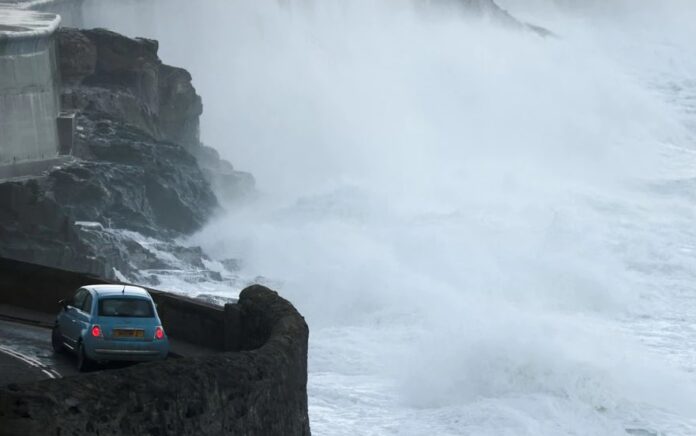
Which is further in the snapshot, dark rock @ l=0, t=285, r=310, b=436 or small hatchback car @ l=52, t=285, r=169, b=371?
small hatchback car @ l=52, t=285, r=169, b=371

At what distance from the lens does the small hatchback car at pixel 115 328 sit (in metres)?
13.1

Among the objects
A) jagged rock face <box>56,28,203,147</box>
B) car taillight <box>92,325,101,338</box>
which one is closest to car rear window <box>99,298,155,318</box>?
car taillight <box>92,325,101,338</box>

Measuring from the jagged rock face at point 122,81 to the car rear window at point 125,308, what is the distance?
22.1m

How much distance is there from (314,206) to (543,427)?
22.5m

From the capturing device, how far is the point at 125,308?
43.7ft

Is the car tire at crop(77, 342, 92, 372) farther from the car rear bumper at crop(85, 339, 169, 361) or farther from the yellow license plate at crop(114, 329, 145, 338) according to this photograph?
the yellow license plate at crop(114, 329, 145, 338)

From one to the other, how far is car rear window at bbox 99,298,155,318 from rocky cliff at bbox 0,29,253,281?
1309 cm

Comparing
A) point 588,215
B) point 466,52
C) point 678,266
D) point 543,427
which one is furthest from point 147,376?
point 466,52

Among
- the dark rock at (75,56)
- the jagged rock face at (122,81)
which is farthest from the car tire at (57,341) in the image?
the dark rock at (75,56)

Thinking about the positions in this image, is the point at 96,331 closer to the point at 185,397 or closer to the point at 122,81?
the point at 185,397

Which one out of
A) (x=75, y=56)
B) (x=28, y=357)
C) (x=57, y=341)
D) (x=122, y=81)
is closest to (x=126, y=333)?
(x=57, y=341)

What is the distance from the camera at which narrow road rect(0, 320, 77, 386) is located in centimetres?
1293

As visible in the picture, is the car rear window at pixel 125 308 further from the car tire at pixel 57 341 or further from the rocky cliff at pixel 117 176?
the rocky cliff at pixel 117 176

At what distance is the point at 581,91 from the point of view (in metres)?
74.4
